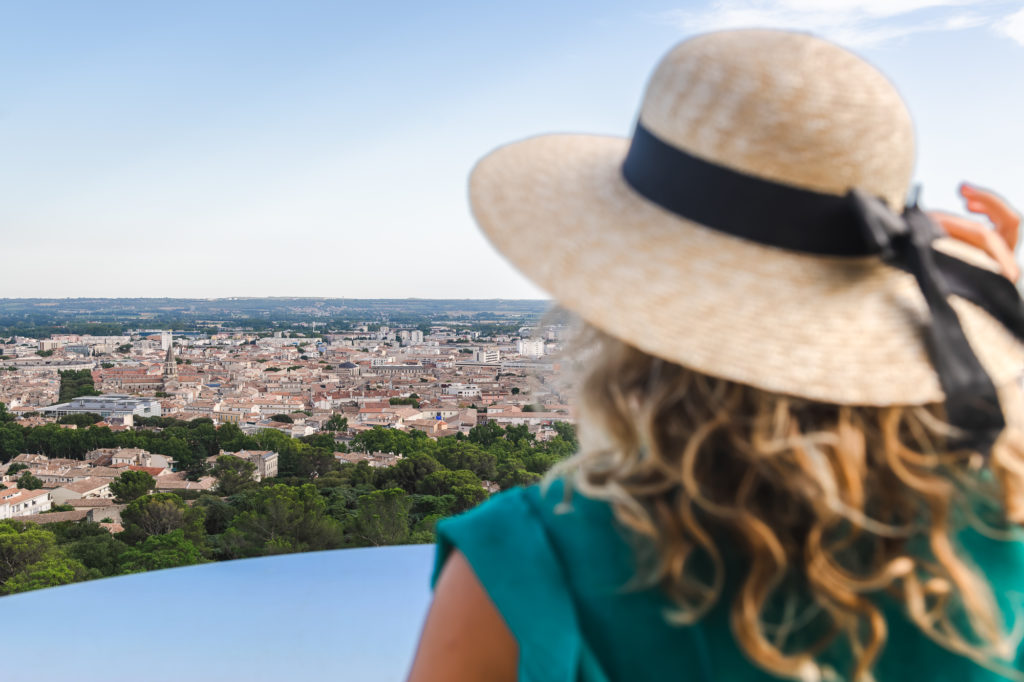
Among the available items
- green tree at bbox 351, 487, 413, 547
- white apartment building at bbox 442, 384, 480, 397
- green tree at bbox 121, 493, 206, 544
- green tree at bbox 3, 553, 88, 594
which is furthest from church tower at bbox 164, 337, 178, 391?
green tree at bbox 351, 487, 413, 547

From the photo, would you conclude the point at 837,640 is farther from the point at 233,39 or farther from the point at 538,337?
the point at 233,39

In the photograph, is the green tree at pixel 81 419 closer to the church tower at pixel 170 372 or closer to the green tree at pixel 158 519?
the church tower at pixel 170 372

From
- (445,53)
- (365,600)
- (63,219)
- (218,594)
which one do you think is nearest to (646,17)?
(365,600)

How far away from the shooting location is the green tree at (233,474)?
1723cm

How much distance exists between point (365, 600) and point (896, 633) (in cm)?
218

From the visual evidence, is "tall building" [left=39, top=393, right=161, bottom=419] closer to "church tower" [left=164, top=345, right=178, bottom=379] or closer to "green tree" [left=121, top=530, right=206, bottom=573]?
"church tower" [left=164, top=345, right=178, bottom=379]

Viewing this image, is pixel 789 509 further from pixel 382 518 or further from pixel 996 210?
pixel 382 518

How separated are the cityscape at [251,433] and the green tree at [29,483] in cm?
4

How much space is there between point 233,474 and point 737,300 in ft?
61.3

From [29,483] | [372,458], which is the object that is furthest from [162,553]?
[29,483]

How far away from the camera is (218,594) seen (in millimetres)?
2467

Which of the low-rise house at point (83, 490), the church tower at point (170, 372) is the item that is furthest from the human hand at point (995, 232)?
the church tower at point (170, 372)

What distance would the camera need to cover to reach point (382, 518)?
12148 mm

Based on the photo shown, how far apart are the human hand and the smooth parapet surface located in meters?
1.82
